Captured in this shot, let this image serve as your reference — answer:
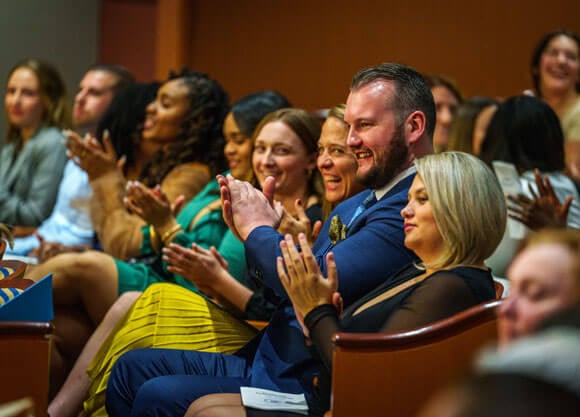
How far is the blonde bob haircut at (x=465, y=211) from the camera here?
2.03m

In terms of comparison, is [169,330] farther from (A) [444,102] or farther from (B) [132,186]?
(A) [444,102]

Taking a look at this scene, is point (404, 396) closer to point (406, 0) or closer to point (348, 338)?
point (348, 338)

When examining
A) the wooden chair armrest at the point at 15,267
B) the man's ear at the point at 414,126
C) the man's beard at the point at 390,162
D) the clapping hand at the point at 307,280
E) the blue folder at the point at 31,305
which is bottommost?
the wooden chair armrest at the point at 15,267

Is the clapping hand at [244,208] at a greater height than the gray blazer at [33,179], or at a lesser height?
greater

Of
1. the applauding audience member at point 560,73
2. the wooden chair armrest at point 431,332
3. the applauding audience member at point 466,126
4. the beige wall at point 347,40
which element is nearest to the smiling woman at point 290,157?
the applauding audience member at point 466,126

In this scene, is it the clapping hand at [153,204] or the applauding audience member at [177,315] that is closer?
the applauding audience member at [177,315]

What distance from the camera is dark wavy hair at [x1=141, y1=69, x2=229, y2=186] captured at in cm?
397

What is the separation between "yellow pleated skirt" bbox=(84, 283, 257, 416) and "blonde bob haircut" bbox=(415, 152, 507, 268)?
807 mm

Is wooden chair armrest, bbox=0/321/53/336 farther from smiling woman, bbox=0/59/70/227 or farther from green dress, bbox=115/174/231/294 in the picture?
smiling woman, bbox=0/59/70/227

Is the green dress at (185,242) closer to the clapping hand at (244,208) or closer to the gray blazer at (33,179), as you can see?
the clapping hand at (244,208)

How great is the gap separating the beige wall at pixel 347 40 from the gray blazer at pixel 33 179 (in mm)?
1319

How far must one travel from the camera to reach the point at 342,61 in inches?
223

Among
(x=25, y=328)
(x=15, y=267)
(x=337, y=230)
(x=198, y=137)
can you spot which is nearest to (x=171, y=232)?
(x=198, y=137)

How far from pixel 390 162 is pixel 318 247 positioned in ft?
1.10
